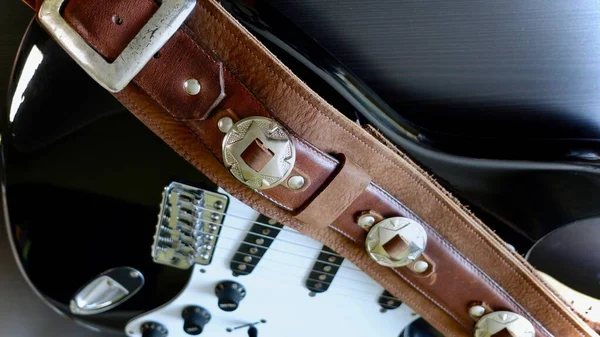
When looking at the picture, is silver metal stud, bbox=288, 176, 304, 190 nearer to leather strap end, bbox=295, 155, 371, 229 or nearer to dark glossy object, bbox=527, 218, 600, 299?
leather strap end, bbox=295, 155, 371, 229

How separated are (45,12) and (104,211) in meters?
0.22

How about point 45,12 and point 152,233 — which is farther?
point 152,233

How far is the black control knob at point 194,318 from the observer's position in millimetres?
579

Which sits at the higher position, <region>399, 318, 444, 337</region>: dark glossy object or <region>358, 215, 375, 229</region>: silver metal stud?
<region>358, 215, 375, 229</region>: silver metal stud

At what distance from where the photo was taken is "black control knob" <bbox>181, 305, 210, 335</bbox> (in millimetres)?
579

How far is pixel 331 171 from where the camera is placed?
1.39ft

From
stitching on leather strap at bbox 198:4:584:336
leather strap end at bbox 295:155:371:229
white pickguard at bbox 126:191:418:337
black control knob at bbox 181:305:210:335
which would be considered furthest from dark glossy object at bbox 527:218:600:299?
black control knob at bbox 181:305:210:335

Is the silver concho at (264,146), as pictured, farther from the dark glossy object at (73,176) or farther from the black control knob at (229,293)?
the black control knob at (229,293)

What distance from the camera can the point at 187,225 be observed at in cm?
51

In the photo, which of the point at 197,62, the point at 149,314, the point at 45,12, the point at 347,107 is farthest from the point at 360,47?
the point at 149,314

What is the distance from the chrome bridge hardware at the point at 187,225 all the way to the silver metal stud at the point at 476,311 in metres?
0.29

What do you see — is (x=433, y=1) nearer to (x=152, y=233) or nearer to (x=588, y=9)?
(x=588, y=9)

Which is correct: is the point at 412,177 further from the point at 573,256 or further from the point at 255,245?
the point at 573,256

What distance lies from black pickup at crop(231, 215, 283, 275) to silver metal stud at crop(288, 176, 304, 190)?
9cm
